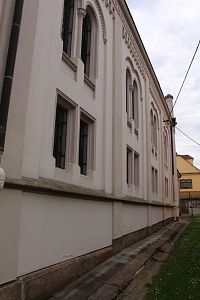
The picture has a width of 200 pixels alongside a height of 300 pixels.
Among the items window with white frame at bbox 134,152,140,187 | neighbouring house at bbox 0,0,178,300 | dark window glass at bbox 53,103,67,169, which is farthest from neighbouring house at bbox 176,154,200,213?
dark window glass at bbox 53,103,67,169

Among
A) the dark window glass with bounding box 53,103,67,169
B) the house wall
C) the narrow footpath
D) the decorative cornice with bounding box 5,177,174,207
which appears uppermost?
the house wall

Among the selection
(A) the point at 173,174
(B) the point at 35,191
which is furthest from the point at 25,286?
(A) the point at 173,174

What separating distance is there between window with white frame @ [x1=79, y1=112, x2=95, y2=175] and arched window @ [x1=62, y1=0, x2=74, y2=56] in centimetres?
171

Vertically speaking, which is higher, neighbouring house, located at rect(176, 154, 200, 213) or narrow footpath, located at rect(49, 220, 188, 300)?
neighbouring house, located at rect(176, 154, 200, 213)

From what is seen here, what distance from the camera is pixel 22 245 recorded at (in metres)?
4.86

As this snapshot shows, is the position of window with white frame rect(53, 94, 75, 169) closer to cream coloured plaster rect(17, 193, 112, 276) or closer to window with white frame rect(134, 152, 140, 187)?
cream coloured plaster rect(17, 193, 112, 276)

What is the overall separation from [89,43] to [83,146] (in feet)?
10.2

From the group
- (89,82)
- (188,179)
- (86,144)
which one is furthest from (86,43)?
(188,179)

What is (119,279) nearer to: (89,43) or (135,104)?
(89,43)

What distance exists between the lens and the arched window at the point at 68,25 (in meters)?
7.72

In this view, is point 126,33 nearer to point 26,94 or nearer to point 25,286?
point 26,94

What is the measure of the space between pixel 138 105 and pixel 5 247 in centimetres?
1097

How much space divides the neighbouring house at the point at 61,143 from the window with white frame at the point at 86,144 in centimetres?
3

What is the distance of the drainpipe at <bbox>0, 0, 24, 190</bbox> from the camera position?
14.4 feet
